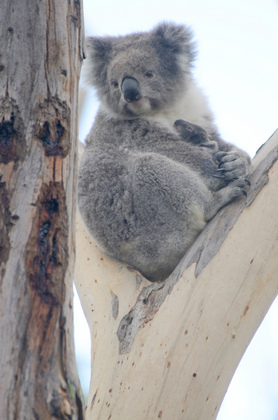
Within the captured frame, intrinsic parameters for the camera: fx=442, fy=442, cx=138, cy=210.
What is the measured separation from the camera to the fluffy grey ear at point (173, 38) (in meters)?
4.95

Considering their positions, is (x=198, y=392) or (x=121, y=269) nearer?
(x=198, y=392)

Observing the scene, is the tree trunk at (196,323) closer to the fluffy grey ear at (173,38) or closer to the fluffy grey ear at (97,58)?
the fluffy grey ear at (173,38)

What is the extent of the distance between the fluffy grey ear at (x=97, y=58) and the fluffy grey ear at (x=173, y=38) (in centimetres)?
55

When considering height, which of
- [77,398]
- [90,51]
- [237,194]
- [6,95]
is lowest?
[77,398]

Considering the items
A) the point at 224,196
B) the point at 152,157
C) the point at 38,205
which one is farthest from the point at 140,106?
the point at 38,205

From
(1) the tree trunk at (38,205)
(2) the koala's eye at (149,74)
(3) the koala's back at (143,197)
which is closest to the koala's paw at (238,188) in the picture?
(3) the koala's back at (143,197)

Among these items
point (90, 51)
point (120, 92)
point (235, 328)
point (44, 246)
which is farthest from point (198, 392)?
point (90, 51)

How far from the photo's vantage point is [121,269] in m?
3.78

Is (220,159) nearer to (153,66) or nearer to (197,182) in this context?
(197,182)

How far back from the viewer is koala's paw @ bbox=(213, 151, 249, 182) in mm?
3612

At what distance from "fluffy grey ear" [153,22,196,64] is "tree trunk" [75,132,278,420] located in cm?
223

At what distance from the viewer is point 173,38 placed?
4.98 metres

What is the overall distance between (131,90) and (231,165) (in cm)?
141

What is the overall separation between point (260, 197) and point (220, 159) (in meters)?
1.02
